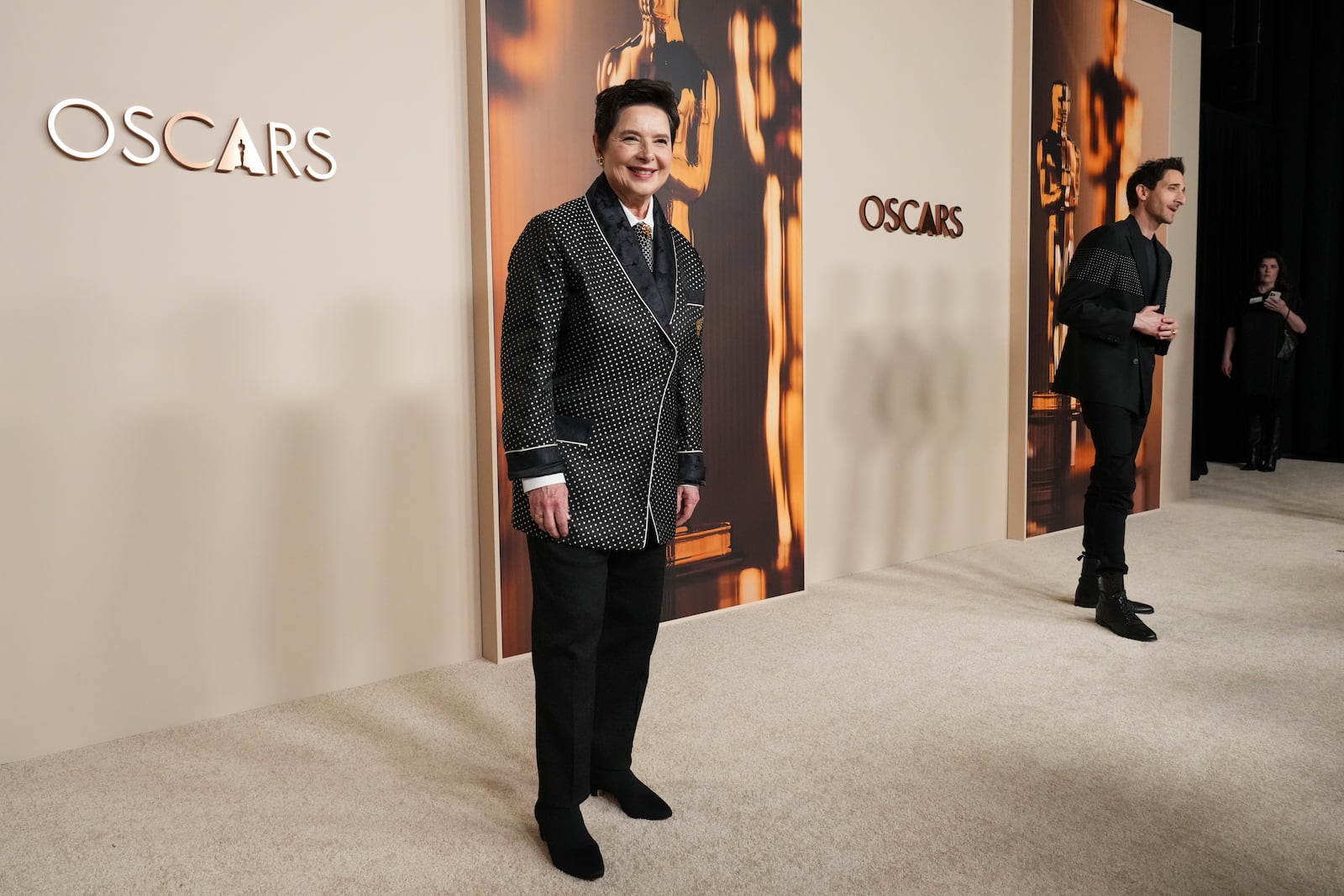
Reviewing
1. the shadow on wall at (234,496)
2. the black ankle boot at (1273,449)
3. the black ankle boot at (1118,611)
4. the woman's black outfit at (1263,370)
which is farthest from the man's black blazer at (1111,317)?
the black ankle boot at (1273,449)

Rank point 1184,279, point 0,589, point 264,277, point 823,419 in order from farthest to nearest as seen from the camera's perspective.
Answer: point 1184,279, point 823,419, point 264,277, point 0,589

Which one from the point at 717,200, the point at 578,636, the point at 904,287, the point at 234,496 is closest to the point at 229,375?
the point at 234,496

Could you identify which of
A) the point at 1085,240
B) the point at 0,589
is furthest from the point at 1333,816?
the point at 0,589

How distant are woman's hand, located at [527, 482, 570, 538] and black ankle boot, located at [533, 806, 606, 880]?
1.88ft

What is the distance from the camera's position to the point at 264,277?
2775 mm

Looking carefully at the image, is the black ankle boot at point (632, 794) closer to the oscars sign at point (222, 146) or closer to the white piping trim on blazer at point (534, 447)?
the white piping trim on blazer at point (534, 447)

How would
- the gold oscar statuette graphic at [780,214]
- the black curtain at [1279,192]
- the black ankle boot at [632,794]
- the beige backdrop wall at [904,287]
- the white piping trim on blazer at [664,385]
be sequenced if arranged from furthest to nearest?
the black curtain at [1279,192]
the beige backdrop wall at [904,287]
the gold oscar statuette graphic at [780,214]
the black ankle boot at [632,794]
the white piping trim on blazer at [664,385]

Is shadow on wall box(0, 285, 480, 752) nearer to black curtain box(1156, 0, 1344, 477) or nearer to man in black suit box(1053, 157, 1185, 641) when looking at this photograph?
man in black suit box(1053, 157, 1185, 641)

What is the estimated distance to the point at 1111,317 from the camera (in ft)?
11.1

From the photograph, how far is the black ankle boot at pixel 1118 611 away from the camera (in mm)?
3393

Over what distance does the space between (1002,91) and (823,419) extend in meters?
1.97

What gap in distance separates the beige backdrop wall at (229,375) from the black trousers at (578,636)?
3.91ft

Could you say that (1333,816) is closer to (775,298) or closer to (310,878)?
(310,878)

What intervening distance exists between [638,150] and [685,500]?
729 millimetres
